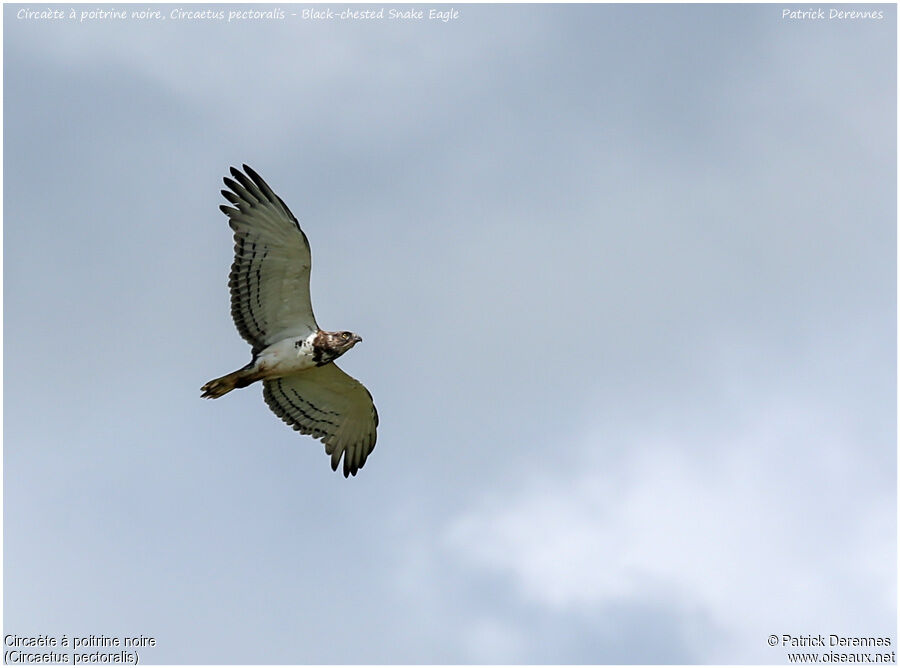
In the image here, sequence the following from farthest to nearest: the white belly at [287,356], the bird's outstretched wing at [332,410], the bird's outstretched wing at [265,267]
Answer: the bird's outstretched wing at [332,410]
the white belly at [287,356]
the bird's outstretched wing at [265,267]

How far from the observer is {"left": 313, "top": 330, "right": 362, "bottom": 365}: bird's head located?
27531 mm

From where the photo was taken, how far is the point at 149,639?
27.6 metres

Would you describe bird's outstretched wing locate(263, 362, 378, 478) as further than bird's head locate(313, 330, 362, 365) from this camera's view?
Yes

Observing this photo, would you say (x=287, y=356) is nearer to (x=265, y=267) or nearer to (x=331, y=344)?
(x=331, y=344)

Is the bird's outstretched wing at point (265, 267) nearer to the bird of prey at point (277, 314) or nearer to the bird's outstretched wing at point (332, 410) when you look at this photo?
the bird of prey at point (277, 314)

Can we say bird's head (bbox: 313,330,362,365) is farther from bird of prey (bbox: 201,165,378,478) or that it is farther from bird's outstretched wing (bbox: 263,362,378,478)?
bird's outstretched wing (bbox: 263,362,378,478)

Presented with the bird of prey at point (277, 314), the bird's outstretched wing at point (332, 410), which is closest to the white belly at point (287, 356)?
the bird of prey at point (277, 314)

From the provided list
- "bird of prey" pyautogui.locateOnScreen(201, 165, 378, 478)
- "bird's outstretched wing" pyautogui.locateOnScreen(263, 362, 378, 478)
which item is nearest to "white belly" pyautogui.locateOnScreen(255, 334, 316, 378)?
"bird of prey" pyautogui.locateOnScreen(201, 165, 378, 478)

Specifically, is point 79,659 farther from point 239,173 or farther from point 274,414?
point 239,173

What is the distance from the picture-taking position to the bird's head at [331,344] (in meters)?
27.5

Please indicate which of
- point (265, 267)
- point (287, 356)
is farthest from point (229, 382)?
point (265, 267)

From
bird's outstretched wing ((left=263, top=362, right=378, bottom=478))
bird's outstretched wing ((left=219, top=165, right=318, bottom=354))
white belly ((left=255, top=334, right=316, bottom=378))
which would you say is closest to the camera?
bird's outstretched wing ((left=219, top=165, right=318, bottom=354))

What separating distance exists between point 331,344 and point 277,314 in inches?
51.6

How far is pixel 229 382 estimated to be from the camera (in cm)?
2750
